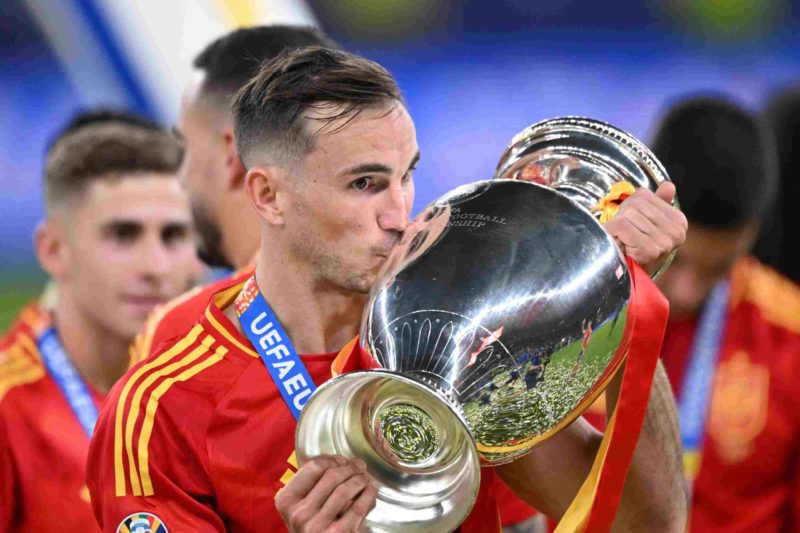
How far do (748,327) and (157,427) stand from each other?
3173 mm

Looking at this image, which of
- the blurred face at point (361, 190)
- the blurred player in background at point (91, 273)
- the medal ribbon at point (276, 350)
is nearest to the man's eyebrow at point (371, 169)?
the blurred face at point (361, 190)

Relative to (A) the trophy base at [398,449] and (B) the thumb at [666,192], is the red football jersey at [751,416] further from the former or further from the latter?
(A) the trophy base at [398,449]

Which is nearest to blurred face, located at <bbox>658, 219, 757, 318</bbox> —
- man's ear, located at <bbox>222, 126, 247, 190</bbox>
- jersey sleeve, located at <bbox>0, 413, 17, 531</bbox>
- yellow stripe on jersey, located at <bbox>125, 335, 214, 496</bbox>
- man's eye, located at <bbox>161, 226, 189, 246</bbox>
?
man's eye, located at <bbox>161, 226, 189, 246</bbox>

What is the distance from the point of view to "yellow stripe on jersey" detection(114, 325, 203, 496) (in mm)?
2232

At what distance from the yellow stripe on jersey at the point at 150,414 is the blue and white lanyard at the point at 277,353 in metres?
0.08

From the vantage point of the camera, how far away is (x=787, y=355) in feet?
15.7

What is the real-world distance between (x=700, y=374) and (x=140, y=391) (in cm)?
309

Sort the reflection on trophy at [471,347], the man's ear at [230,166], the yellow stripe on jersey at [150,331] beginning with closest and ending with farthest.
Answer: the reflection on trophy at [471,347] → the yellow stripe on jersey at [150,331] → the man's ear at [230,166]

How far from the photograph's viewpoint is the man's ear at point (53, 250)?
15.2 ft

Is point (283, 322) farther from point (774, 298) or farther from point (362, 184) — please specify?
point (774, 298)

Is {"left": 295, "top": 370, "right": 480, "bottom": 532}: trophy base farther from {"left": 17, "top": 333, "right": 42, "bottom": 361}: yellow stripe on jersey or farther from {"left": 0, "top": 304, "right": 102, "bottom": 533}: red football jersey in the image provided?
{"left": 17, "top": 333, "right": 42, "bottom": 361}: yellow stripe on jersey

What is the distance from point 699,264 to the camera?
5.00m

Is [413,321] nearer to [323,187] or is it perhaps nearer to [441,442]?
[441,442]

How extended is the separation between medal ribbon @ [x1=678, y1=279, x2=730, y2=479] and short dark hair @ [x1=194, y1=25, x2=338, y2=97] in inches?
79.0
